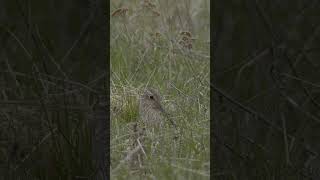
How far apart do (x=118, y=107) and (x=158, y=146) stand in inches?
6.8
